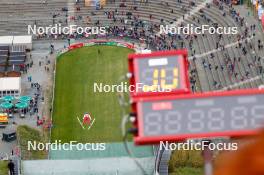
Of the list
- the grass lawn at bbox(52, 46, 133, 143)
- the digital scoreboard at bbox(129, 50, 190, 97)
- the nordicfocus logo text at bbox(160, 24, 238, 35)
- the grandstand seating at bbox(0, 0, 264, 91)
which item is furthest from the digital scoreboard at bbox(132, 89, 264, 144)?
the nordicfocus logo text at bbox(160, 24, 238, 35)

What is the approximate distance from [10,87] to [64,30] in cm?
1737

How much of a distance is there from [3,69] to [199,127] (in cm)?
7086

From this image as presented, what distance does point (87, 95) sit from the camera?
81250 mm

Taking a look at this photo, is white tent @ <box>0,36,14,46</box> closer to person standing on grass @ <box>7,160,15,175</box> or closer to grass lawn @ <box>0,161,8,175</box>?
grass lawn @ <box>0,161,8,175</box>

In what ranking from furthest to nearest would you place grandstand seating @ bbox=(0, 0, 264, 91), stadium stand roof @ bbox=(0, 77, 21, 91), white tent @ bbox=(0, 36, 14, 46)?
1. white tent @ bbox=(0, 36, 14, 46)
2. grandstand seating @ bbox=(0, 0, 264, 91)
3. stadium stand roof @ bbox=(0, 77, 21, 91)

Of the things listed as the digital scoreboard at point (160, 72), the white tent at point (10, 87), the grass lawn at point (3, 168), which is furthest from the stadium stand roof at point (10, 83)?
the digital scoreboard at point (160, 72)

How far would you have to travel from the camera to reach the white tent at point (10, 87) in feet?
265

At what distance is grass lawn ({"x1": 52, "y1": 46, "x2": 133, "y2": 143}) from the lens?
74.0m

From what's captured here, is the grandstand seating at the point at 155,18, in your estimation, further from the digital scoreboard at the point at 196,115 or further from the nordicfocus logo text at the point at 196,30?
the digital scoreboard at the point at 196,115

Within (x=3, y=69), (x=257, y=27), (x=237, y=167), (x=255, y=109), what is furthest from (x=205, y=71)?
(x=237, y=167)

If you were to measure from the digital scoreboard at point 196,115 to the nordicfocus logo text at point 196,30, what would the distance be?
73829mm

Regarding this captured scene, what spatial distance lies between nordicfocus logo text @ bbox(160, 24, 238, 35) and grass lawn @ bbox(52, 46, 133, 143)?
6.04 metres

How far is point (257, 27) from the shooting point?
90.2m

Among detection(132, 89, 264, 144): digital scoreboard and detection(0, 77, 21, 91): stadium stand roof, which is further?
detection(0, 77, 21, 91): stadium stand roof
